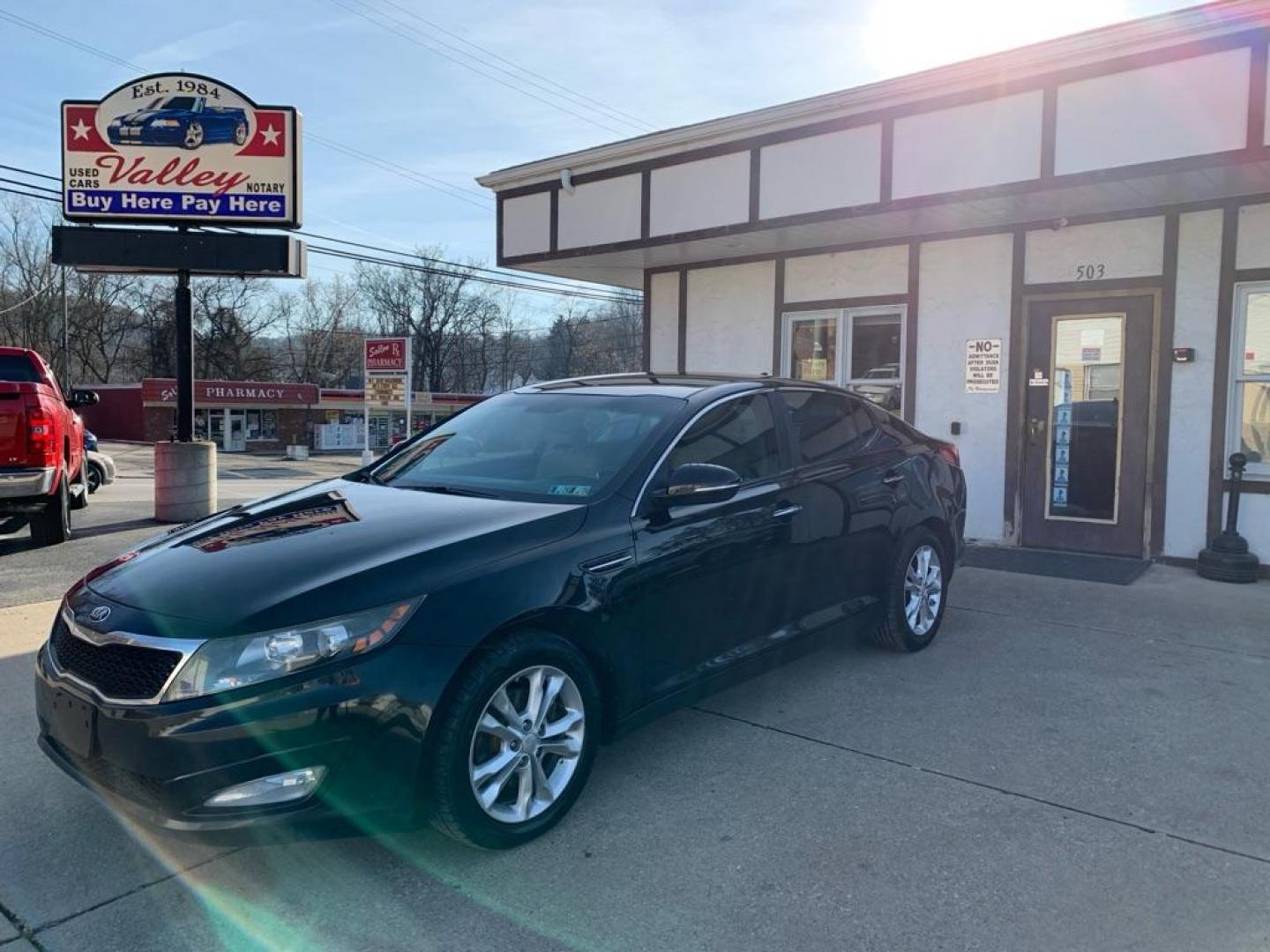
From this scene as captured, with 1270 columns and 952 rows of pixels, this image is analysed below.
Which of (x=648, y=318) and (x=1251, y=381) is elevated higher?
(x=648, y=318)

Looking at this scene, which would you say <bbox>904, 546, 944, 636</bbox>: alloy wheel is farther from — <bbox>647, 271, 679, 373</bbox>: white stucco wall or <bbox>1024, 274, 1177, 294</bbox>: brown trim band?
<bbox>647, 271, 679, 373</bbox>: white stucco wall

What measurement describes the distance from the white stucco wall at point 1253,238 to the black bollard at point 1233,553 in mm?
1579

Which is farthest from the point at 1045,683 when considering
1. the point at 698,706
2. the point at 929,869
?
the point at 929,869

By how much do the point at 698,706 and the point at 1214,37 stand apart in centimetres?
604

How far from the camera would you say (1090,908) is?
9.22ft

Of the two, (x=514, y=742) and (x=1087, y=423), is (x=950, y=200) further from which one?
(x=514, y=742)

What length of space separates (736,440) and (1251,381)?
5.69 m

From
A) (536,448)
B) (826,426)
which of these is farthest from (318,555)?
(826,426)

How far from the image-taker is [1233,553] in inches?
290

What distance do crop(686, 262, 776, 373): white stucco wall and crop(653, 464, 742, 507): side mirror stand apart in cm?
676

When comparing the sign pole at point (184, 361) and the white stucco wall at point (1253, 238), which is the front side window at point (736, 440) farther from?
the sign pole at point (184, 361)

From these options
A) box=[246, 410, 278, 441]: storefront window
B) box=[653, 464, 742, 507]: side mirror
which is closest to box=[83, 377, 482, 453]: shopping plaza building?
box=[246, 410, 278, 441]: storefront window

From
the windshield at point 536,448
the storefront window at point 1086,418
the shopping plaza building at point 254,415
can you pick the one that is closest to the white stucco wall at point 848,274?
the storefront window at point 1086,418

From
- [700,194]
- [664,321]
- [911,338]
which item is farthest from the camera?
[664,321]
